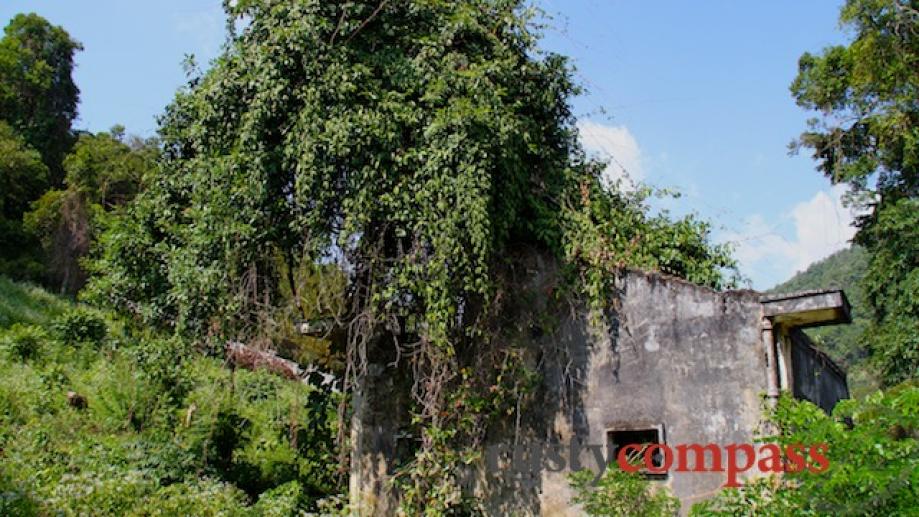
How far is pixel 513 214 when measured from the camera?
28.8 feet

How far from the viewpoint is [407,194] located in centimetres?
852

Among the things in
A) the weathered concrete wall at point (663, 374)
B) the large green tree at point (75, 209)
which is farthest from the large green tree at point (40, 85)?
the weathered concrete wall at point (663, 374)

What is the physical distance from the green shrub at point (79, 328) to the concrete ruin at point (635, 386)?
1067 centimetres

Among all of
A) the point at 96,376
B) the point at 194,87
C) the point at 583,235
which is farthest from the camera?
the point at 96,376

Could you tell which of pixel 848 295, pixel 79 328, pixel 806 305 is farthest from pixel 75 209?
pixel 848 295

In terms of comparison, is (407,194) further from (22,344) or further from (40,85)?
(40,85)

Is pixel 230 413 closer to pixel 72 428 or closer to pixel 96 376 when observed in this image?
pixel 72 428

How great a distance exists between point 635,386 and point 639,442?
0.65 m

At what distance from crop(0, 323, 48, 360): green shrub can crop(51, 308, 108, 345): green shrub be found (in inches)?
64.0

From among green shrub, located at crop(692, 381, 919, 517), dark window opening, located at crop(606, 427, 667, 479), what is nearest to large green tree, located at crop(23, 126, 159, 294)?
dark window opening, located at crop(606, 427, 667, 479)

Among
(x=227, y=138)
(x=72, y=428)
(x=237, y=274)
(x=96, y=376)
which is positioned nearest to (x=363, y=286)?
(x=237, y=274)

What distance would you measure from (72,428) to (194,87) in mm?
5829

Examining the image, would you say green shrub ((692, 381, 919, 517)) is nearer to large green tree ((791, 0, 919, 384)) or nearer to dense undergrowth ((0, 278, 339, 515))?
dense undergrowth ((0, 278, 339, 515))

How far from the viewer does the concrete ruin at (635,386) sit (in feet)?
24.3
